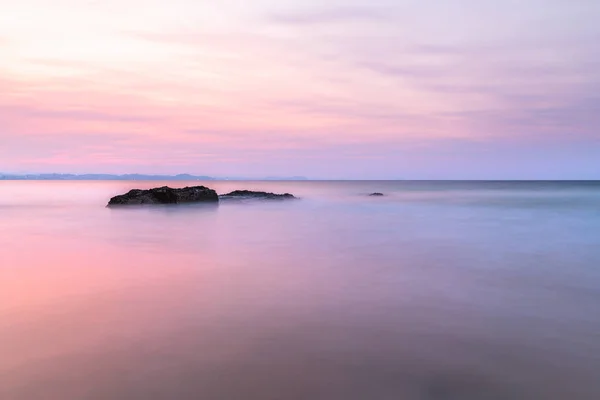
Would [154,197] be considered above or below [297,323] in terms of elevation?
above

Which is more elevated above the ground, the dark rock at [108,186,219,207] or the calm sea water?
the dark rock at [108,186,219,207]

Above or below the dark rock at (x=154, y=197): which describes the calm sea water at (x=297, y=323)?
below

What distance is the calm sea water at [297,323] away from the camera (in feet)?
18.8

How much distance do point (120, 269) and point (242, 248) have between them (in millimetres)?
5769

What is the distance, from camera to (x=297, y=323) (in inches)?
320

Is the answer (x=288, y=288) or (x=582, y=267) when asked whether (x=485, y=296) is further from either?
(x=582, y=267)

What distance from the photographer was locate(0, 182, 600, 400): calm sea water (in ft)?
18.8

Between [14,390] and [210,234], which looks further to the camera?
[210,234]

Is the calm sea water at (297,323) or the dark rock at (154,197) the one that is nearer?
the calm sea water at (297,323)

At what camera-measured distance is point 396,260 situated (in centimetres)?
1547

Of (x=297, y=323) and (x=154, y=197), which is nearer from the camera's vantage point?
(x=297, y=323)

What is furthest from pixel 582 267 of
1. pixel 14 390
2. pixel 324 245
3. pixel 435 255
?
pixel 14 390

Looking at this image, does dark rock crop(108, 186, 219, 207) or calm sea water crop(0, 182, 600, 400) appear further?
dark rock crop(108, 186, 219, 207)

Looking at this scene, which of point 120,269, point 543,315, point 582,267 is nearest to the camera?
point 543,315
